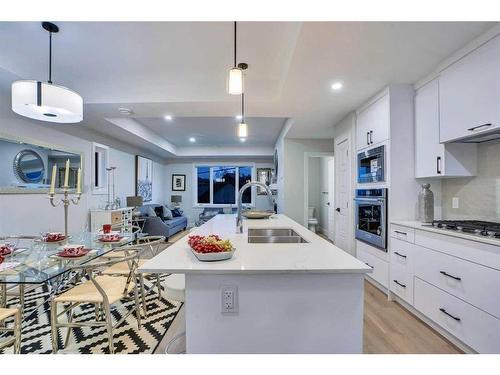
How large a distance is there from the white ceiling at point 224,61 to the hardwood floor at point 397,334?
7.51 feet

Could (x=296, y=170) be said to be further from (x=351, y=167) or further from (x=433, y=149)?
(x=433, y=149)

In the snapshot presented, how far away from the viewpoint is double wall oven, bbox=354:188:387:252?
9.02 ft

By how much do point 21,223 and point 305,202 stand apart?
462 cm

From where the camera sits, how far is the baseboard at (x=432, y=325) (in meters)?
1.81

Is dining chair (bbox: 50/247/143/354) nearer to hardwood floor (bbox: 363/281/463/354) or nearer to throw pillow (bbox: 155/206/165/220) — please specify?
hardwood floor (bbox: 363/281/463/354)

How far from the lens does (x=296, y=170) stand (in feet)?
18.0

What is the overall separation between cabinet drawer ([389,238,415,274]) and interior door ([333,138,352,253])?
105 cm

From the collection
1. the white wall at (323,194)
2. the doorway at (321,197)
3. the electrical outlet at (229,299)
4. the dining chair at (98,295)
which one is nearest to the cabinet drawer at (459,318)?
the electrical outlet at (229,299)

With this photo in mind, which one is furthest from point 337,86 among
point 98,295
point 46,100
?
point 98,295

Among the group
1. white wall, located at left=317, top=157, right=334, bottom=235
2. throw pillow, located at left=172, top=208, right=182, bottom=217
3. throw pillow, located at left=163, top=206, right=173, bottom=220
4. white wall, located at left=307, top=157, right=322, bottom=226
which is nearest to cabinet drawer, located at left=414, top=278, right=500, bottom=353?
white wall, located at left=317, top=157, right=334, bottom=235

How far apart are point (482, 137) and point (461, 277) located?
3.79ft

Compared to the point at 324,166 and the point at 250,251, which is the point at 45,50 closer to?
the point at 250,251

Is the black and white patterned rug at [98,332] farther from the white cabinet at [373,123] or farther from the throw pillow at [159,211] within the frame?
the throw pillow at [159,211]

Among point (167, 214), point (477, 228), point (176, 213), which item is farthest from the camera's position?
point (176, 213)
